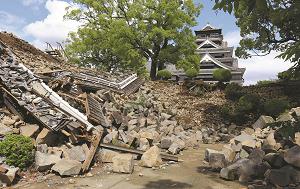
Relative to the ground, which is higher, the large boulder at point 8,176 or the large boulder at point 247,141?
the large boulder at point 247,141

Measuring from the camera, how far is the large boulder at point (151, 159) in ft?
33.6

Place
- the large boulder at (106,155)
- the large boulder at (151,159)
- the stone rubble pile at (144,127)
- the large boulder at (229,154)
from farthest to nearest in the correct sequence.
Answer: the stone rubble pile at (144,127) → the large boulder at (229,154) → the large boulder at (106,155) → the large boulder at (151,159)

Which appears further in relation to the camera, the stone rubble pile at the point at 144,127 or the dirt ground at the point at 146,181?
the stone rubble pile at the point at 144,127

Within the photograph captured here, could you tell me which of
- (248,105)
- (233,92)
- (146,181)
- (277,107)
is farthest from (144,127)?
(233,92)

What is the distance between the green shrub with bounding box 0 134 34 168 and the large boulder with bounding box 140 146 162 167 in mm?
3330

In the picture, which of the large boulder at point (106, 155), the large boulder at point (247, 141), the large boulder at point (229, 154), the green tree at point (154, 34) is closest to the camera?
the large boulder at point (106, 155)

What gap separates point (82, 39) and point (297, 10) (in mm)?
32778

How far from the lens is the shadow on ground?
8.39 meters

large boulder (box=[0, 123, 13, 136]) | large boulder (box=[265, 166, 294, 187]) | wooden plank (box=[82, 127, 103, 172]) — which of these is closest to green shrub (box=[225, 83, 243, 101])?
wooden plank (box=[82, 127, 103, 172])

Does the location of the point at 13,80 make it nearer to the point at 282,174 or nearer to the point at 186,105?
the point at 282,174

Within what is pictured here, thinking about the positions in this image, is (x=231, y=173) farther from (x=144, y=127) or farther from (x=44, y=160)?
(x=144, y=127)

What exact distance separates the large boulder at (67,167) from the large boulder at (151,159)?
208 cm

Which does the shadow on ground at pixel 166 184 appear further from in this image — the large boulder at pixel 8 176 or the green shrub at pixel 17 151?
the green shrub at pixel 17 151

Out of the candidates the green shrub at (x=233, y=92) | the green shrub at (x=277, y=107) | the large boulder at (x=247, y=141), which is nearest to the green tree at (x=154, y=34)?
the green shrub at (x=233, y=92)
